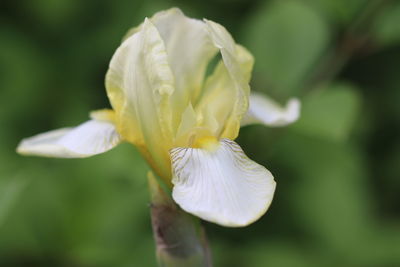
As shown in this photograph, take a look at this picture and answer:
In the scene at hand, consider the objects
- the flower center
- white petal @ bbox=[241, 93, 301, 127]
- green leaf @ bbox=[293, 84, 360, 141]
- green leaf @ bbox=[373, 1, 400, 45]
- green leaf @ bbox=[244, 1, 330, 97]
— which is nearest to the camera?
the flower center

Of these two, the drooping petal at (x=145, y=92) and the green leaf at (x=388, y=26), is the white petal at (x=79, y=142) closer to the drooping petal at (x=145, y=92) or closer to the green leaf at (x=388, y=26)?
the drooping petal at (x=145, y=92)

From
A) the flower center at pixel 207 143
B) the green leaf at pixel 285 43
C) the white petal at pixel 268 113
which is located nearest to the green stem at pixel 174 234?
the flower center at pixel 207 143

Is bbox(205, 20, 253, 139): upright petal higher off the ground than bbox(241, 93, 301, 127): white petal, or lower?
higher

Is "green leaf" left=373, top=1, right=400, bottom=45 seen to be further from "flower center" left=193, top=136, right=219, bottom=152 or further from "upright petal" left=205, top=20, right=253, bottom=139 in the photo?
"flower center" left=193, top=136, right=219, bottom=152

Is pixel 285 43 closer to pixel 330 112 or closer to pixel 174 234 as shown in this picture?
pixel 330 112

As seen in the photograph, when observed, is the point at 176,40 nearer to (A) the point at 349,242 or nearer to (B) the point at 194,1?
(B) the point at 194,1

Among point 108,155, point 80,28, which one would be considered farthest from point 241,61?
point 80,28

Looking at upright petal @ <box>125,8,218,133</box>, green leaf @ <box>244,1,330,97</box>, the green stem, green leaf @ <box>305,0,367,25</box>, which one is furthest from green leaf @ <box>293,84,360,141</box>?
the green stem
